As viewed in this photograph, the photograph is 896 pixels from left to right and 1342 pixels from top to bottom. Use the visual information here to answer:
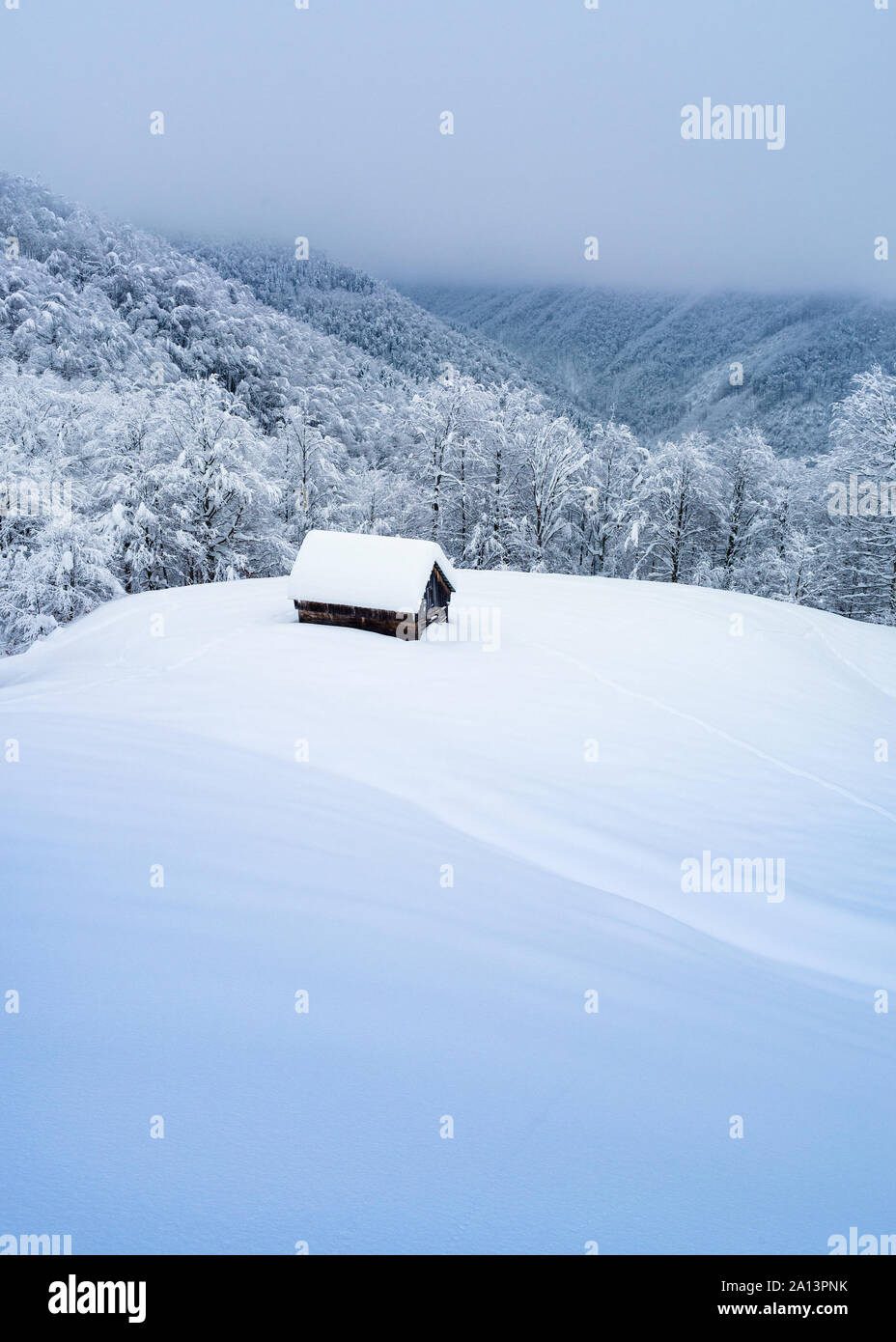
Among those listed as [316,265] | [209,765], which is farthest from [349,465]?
[316,265]

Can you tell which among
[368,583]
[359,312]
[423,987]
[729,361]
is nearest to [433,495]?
[368,583]

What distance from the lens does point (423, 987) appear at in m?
3.60

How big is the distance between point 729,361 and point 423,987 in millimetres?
162543

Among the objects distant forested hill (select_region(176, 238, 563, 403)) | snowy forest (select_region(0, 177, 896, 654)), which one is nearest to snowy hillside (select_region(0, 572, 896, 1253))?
snowy forest (select_region(0, 177, 896, 654))

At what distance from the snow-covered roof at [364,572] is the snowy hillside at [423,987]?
5.48 metres

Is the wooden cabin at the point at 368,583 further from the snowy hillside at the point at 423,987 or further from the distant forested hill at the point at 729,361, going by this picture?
the distant forested hill at the point at 729,361

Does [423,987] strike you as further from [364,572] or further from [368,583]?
[364,572]

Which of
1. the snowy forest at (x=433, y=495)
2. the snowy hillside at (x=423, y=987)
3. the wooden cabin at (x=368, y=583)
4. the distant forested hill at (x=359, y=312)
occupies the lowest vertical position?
the snowy hillside at (x=423, y=987)

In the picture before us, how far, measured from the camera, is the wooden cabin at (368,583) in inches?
561

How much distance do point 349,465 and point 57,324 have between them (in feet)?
88.7

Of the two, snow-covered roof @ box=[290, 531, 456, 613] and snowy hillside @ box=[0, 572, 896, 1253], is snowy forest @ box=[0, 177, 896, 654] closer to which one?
snow-covered roof @ box=[290, 531, 456, 613]

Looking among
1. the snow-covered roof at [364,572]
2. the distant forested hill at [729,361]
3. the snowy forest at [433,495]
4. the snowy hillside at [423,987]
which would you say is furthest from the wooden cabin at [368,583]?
the distant forested hill at [729,361]

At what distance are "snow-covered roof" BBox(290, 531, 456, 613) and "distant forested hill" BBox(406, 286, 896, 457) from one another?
8033 centimetres

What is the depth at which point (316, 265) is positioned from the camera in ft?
367
